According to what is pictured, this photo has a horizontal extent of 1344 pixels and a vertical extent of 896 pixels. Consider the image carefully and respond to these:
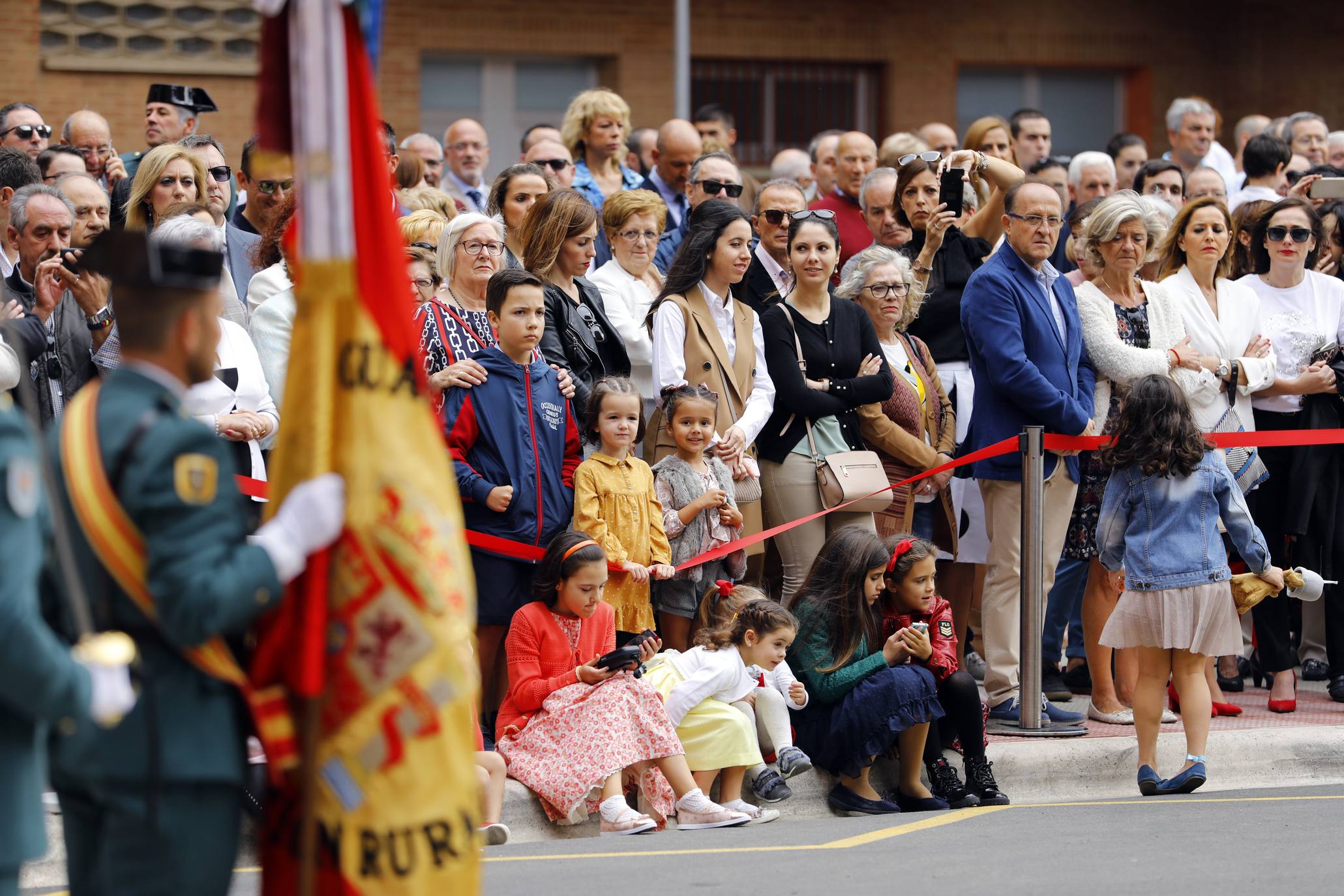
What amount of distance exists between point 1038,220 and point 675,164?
3.21m

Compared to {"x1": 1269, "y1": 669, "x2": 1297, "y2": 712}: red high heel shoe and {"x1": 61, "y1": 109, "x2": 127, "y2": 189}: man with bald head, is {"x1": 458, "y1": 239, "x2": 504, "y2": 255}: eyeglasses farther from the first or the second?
{"x1": 1269, "y1": 669, "x2": 1297, "y2": 712}: red high heel shoe

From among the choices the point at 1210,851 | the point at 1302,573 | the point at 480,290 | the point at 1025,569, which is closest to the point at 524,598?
the point at 480,290

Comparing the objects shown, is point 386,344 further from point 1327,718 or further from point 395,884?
point 1327,718

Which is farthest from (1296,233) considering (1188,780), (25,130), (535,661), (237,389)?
(25,130)

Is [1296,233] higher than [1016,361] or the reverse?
higher

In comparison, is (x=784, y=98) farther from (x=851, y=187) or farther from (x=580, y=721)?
(x=580, y=721)

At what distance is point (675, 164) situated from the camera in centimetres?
1163

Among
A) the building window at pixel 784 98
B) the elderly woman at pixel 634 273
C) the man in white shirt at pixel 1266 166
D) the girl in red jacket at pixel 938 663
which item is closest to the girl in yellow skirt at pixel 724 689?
the girl in red jacket at pixel 938 663

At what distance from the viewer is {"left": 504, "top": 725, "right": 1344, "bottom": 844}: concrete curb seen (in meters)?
8.24

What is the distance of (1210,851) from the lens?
21.9 ft

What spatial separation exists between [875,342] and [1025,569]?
141 cm

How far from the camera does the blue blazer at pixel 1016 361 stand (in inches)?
349

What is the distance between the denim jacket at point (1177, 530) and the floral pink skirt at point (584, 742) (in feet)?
7.37

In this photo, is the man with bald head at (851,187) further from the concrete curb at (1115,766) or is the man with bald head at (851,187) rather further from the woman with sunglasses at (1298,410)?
the concrete curb at (1115,766)
